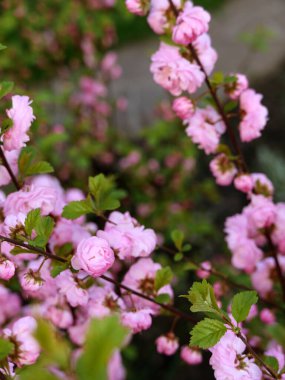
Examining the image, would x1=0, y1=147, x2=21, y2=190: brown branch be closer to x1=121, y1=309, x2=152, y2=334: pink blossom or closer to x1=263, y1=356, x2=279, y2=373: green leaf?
x1=121, y1=309, x2=152, y2=334: pink blossom

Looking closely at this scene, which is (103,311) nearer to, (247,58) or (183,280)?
(183,280)

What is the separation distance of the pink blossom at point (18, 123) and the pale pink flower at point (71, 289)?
0.30m

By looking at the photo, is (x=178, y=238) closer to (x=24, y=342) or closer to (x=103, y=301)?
(x=103, y=301)

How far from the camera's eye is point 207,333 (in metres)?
0.96

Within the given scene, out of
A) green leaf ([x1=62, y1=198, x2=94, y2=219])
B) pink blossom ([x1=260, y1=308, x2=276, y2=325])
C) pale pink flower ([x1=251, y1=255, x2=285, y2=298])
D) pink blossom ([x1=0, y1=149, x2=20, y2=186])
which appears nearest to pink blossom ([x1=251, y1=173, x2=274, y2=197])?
pale pink flower ([x1=251, y1=255, x2=285, y2=298])

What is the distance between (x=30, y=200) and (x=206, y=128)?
51cm

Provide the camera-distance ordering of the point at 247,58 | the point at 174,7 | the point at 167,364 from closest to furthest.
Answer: the point at 174,7, the point at 167,364, the point at 247,58

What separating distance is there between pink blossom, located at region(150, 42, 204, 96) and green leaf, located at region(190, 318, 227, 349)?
0.62 m

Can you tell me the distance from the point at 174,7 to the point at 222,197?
248 centimetres

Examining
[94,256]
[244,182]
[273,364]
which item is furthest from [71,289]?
[244,182]

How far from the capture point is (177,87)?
1360mm

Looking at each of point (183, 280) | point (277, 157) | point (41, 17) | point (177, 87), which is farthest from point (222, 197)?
point (177, 87)

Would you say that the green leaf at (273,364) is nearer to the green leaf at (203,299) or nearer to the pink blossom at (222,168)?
the green leaf at (203,299)

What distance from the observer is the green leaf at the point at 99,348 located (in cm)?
41
